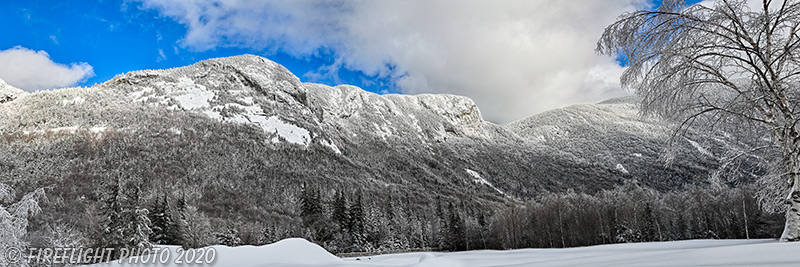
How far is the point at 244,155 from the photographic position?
121312 mm

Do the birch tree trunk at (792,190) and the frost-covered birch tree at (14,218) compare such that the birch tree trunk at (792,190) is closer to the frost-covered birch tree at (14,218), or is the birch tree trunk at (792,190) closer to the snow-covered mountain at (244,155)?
the frost-covered birch tree at (14,218)

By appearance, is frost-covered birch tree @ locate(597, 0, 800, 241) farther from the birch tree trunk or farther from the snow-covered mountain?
the snow-covered mountain

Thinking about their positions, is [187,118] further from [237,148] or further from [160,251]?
[160,251]

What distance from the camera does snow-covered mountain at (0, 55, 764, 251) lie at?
Result: 3509 inches

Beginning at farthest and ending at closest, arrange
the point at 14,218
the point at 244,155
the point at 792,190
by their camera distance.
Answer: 1. the point at 244,155
2. the point at 14,218
3. the point at 792,190

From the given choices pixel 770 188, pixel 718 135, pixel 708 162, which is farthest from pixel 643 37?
pixel 708 162

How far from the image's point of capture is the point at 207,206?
8356 centimetres

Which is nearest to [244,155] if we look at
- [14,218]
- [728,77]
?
[14,218]

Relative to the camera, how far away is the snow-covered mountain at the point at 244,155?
8912 centimetres

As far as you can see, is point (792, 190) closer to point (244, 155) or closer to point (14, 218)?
point (14, 218)

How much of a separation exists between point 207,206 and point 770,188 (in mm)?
91140

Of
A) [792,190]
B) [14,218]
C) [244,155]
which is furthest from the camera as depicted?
[244,155]

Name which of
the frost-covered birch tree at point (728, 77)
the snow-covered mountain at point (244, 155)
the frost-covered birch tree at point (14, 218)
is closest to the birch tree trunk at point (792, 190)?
the frost-covered birch tree at point (728, 77)

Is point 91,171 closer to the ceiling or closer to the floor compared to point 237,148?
closer to the floor
